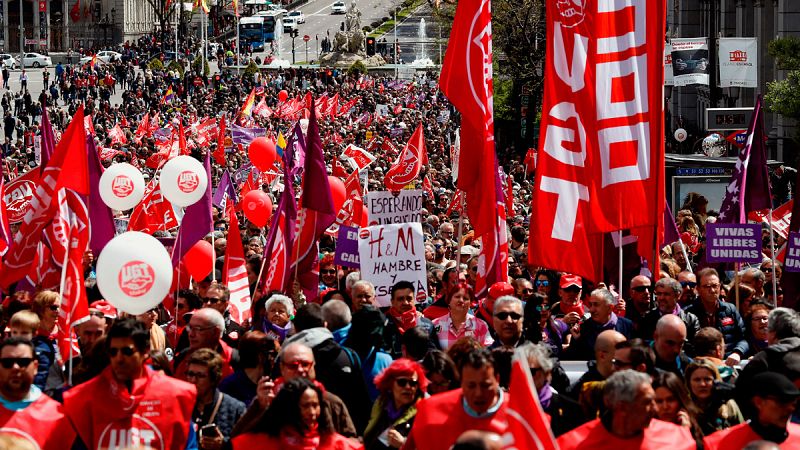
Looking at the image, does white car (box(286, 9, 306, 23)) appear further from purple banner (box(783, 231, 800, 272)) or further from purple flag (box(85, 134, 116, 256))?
purple banner (box(783, 231, 800, 272))

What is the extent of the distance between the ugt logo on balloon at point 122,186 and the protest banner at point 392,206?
2386 mm

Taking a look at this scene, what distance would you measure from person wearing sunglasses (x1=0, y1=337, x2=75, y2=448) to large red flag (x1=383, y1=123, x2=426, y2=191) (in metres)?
14.7

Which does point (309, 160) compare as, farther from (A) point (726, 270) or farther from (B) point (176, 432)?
(B) point (176, 432)

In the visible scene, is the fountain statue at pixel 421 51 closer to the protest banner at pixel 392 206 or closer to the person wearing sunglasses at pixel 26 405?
the protest banner at pixel 392 206

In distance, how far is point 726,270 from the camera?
49.0ft

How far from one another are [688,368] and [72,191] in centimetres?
495

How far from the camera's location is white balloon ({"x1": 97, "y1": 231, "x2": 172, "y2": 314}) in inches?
362

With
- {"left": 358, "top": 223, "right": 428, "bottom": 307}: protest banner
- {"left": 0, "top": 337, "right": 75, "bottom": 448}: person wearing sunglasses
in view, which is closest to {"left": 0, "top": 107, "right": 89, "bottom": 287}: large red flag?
{"left": 358, "top": 223, "right": 428, "bottom": 307}: protest banner

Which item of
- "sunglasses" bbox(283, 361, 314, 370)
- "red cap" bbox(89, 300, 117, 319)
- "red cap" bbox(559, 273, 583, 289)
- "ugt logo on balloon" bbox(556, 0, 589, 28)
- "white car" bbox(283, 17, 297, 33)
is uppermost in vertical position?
"white car" bbox(283, 17, 297, 33)

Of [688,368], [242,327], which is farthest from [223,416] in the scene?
[242,327]

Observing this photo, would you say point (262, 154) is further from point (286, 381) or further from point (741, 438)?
point (741, 438)

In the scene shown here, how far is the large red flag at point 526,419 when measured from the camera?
6.26 meters

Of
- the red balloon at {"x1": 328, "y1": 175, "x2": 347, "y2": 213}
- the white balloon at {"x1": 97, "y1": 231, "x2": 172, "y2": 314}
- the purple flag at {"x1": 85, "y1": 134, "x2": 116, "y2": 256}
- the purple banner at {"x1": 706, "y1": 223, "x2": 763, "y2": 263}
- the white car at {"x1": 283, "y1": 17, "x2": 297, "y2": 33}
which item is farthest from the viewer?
the white car at {"x1": 283, "y1": 17, "x2": 297, "y2": 33}

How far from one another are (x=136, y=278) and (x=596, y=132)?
350cm
